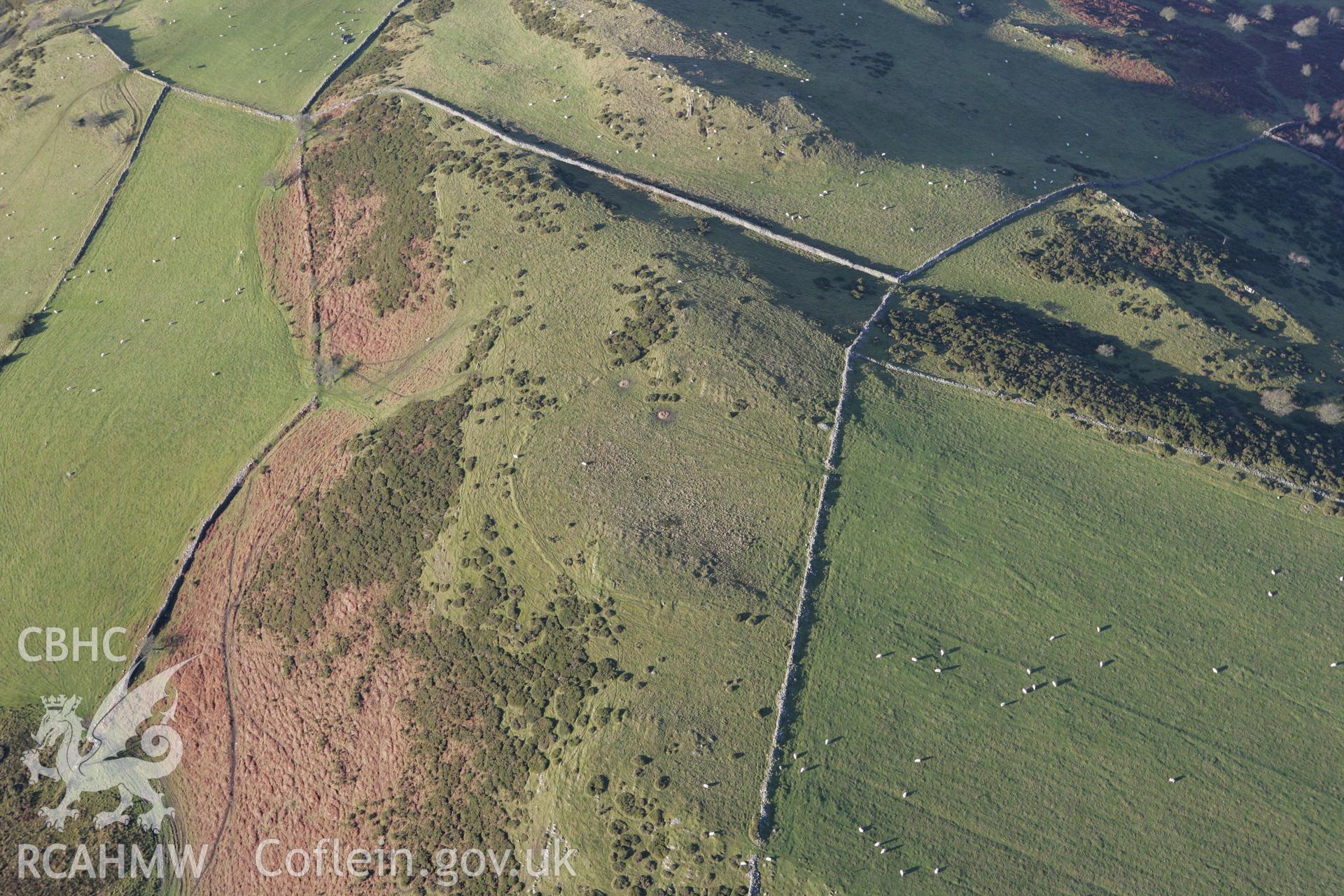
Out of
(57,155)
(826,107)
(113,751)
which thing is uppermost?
(826,107)

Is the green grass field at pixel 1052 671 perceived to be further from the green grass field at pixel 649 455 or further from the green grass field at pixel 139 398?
the green grass field at pixel 139 398

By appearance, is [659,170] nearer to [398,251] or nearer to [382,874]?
[398,251]

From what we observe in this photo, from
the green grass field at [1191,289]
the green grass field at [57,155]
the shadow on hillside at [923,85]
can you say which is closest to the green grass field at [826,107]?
the shadow on hillside at [923,85]

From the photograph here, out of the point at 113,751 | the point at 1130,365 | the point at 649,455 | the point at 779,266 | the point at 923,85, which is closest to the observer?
the point at 649,455

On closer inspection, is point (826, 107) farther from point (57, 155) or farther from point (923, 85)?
point (57, 155)

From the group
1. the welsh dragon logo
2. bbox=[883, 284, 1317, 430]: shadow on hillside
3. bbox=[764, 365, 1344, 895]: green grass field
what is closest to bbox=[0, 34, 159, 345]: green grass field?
the welsh dragon logo

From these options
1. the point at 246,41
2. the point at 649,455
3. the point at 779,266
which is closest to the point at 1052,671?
the point at 649,455
